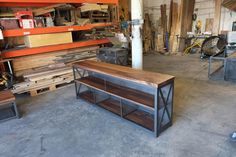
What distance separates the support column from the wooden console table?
77 centimetres

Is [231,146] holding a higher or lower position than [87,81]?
lower

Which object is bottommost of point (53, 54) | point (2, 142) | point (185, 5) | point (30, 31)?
point (2, 142)

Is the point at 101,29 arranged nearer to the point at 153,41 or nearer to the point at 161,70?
the point at 161,70

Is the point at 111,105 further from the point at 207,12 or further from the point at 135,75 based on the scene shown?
the point at 207,12

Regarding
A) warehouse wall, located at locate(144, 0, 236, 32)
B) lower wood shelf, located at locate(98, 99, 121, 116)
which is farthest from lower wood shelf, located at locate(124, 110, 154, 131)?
warehouse wall, located at locate(144, 0, 236, 32)

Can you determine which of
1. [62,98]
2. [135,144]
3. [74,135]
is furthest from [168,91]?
[62,98]

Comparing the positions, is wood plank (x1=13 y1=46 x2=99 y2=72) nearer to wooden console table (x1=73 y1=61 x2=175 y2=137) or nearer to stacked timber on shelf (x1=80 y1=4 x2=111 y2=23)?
stacked timber on shelf (x1=80 y1=4 x2=111 y2=23)

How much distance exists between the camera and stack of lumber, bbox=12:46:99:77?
403 centimetres

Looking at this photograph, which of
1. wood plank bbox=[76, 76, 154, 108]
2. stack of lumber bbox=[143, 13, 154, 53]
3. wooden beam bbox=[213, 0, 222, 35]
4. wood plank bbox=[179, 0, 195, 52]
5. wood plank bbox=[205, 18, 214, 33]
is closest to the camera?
wood plank bbox=[76, 76, 154, 108]

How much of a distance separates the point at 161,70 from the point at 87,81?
2.68m

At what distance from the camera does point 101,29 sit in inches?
208

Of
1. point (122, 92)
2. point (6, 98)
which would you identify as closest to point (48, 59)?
point (6, 98)

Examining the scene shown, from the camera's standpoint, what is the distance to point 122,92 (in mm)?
Answer: 2809

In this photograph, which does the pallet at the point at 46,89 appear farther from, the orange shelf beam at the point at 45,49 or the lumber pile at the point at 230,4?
the lumber pile at the point at 230,4
